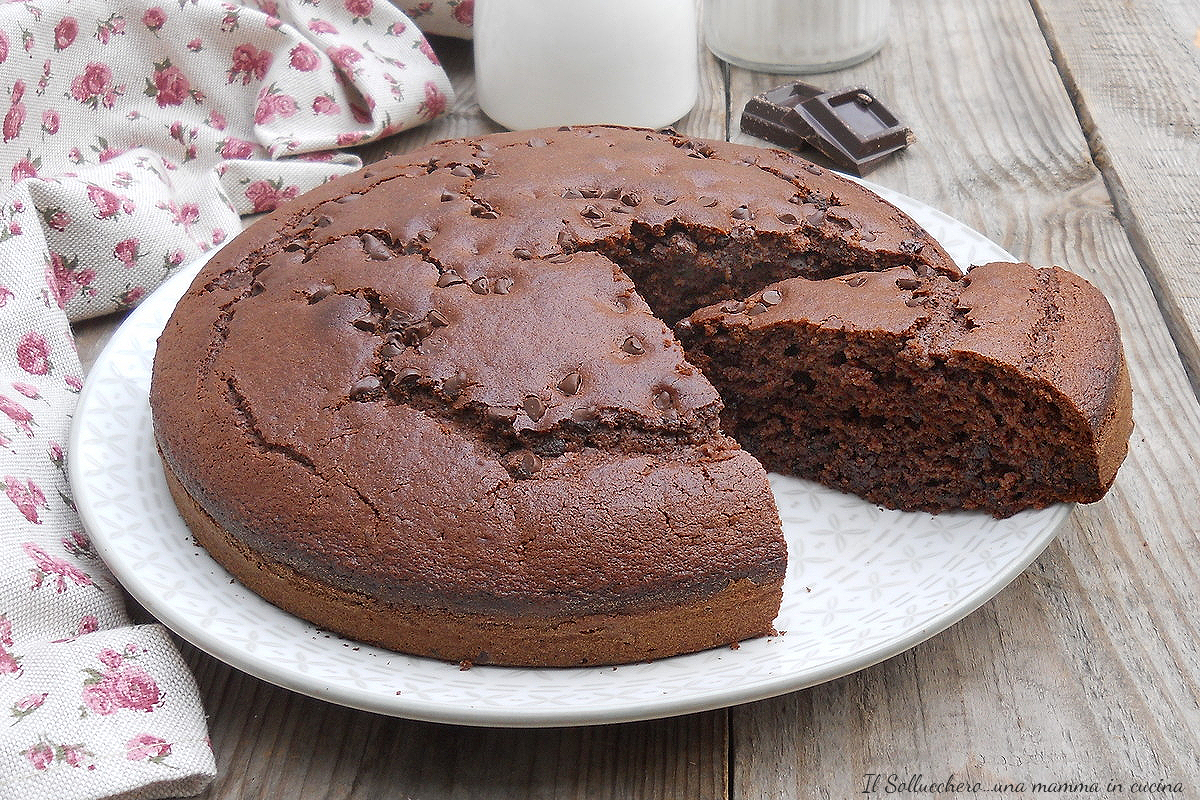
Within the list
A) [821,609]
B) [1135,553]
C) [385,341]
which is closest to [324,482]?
[385,341]

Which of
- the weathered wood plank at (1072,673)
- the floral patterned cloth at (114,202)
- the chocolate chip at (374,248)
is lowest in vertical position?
the weathered wood plank at (1072,673)

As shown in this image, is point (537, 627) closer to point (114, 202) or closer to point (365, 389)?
point (365, 389)

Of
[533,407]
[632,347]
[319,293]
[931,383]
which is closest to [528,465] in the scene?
[533,407]

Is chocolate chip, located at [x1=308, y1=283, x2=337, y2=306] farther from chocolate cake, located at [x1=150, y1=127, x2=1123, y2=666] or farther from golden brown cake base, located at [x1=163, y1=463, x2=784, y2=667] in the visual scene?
golden brown cake base, located at [x1=163, y1=463, x2=784, y2=667]

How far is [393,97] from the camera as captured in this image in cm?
405

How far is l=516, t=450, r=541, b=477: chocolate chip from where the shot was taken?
220cm

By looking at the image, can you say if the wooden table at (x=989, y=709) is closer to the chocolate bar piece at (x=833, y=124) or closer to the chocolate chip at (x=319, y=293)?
the chocolate bar piece at (x=833, y=124)

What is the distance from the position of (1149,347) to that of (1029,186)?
0.91 meters

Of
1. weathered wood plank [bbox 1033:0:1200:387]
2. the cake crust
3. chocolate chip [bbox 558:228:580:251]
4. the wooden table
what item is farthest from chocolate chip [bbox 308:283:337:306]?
weathered wood plank [bbox 1033:0:1200:387]

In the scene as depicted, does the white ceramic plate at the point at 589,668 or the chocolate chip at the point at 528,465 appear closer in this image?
the white ceramic plate at the point at 589,668

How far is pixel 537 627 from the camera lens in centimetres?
212

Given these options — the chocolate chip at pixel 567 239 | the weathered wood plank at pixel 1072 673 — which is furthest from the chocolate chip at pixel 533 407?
the weathered wood plank at pixel 1072 673

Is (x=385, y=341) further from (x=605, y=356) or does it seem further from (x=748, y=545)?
(x=748, y=545)

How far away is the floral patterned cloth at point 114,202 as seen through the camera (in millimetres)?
2115
